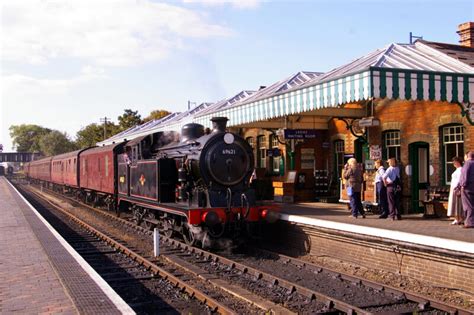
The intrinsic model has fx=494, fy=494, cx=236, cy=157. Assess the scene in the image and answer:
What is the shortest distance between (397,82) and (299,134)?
6.88 meters

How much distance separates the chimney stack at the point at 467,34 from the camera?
623 inches

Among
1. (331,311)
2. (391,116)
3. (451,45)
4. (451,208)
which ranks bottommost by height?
(331,311)

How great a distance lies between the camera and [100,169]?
63.5 feet

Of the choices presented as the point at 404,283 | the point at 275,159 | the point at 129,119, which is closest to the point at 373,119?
the point at 275,159

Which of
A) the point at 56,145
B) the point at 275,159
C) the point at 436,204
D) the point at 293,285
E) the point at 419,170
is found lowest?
the point at 293,285

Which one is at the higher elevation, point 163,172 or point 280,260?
point 163,172

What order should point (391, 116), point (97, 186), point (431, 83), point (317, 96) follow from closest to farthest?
point (431, 83) < point (317, 96) < point (391, 116) < point (97, 186)

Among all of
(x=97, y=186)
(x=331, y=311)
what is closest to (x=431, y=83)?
(x=331, y=311)

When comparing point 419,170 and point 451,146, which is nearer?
point 451,146

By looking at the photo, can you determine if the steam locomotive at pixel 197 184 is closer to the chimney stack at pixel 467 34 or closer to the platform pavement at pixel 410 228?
the platform pavement at pixel 410 228

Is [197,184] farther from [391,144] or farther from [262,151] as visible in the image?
[262,151]

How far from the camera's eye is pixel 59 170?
1281 inches

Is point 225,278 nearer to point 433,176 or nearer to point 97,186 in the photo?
point 433,176

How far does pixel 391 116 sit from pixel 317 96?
3601 mm
